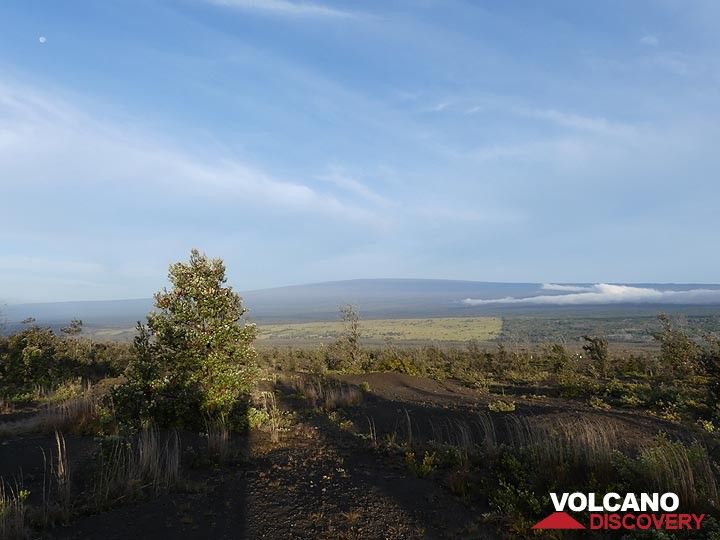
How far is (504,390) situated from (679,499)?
1281cm

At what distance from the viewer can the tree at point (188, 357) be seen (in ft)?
32.1

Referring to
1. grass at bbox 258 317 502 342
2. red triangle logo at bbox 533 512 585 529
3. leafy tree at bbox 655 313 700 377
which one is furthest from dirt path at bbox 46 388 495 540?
grass at bbox 258 317 502 342

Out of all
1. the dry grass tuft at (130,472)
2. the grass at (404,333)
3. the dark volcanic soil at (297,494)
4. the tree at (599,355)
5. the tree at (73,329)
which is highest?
the tree at (73,329)

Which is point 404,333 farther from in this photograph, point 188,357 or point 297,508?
point 297,508

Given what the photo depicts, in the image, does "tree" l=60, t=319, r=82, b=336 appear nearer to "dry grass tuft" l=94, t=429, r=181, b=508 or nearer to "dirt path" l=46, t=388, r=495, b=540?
"dry grass tuft" l=94, t=429, r=181, b=508

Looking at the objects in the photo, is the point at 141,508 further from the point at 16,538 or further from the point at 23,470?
the point at 23,470

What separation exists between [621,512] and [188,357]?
28.6 ft

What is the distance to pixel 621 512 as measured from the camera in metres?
5.35

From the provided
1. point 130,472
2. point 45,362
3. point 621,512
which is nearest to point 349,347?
point 45,362

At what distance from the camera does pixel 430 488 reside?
663 centimetres

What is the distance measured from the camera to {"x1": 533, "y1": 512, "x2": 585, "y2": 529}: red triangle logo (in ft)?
17.2

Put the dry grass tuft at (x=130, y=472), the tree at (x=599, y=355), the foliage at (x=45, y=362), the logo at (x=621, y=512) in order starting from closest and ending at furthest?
the logo at (x=621, y=512) < the dry grass tuft at (x=130, y=472) < the foliage at (x=45, y=362) < the tree at (x=599, y=355)

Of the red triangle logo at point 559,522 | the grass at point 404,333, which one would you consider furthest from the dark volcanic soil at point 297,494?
the grass at point 404,333

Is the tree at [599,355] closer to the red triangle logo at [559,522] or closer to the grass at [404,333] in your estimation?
the red triangle logo at [559,522]
